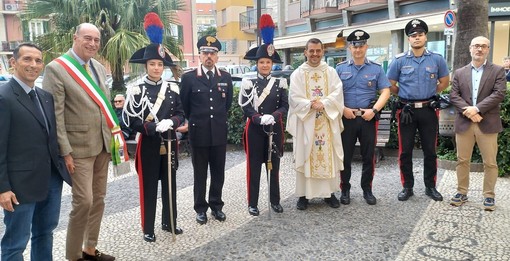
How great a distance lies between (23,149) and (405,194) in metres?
3.99

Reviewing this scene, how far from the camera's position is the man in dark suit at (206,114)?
427cm

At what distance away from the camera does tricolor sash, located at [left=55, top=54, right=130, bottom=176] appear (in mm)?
3137

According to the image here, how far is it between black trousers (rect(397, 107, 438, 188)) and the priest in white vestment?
825 millimetres

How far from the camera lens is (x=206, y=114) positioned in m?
4.30

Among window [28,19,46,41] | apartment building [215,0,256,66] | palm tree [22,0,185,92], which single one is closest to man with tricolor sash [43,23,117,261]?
palm tree [22,0,185,92]

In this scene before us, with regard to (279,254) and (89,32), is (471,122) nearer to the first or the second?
(279,254)

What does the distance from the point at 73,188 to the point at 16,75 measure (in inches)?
36.1

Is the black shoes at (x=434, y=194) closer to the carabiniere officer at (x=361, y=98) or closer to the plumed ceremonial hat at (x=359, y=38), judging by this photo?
the carabiniere officer at (x=361, y=98)

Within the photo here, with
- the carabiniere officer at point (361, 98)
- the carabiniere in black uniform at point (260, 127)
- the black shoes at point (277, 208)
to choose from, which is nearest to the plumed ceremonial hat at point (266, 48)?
the carabiniere in black uniform at point (260, 127)

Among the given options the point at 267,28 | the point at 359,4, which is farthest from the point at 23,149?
the point at 359,4

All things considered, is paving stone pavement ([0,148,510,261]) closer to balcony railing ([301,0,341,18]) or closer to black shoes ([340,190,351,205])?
black shoes ([340,190,351,205])

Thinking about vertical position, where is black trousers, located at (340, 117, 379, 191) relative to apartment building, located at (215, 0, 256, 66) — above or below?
below

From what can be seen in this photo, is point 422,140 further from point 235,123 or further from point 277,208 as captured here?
point 235,123

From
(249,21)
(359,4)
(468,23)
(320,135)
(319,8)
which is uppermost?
(249,21)
